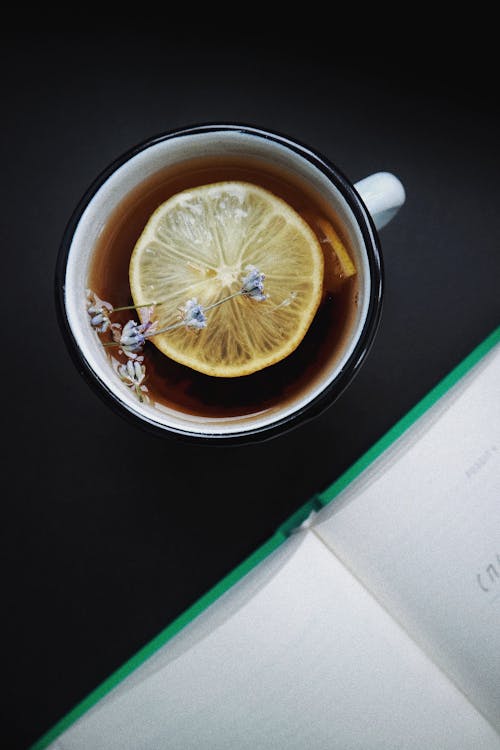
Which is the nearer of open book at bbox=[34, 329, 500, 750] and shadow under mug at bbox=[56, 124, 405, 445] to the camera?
shadow under mug at bbox=[56, 124, 405, 445]

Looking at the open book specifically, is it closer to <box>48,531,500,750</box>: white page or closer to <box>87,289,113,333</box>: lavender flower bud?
<box>48,531,500,750</box>: white page

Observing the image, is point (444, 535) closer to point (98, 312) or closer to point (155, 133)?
point (98, 312)

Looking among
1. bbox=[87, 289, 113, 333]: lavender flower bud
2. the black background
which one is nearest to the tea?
bbox=[87, 289, 113, 333]: lavender flower bud

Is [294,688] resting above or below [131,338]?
below

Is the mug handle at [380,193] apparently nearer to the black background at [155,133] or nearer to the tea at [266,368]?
the tea at [266,368]

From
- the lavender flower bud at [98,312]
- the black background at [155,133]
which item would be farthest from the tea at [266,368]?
the black background at [155,133]

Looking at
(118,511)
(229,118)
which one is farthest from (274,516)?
(229,118)

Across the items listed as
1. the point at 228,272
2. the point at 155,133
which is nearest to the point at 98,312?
the point at 228,272
